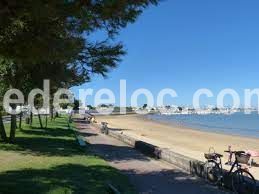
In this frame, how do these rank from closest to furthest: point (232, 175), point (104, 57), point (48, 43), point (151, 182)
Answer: point (48, 43) → point (232, 175) → point (151, 182) → point (104, 57)

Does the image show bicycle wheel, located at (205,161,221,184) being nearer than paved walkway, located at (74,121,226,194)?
No

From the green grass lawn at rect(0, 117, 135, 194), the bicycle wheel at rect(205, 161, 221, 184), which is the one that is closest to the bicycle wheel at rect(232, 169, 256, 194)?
the bicycle wheel at rect(205, 161, 221, 184)

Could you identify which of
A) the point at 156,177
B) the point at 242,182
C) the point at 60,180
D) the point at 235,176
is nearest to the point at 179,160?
the point at 156,177

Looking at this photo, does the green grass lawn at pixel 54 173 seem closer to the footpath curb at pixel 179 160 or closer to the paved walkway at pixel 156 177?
the paved walkway at pixel 156 177

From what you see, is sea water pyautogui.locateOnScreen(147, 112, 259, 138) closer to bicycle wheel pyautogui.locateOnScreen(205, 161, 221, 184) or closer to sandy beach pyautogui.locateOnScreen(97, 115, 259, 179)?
sandy beach pyautogui.locateOnScreen(97, 115, 259, 179)

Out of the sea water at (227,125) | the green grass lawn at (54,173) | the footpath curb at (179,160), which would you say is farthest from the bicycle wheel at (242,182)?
the sea water at (227,125)

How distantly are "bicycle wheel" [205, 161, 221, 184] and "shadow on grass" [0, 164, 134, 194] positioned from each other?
2273 mm

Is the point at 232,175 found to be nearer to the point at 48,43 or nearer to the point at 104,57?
the point at 48,43

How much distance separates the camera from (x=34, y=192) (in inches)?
415

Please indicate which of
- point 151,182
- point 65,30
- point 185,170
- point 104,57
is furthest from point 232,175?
point 104,57

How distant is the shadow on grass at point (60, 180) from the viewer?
10.9 metres

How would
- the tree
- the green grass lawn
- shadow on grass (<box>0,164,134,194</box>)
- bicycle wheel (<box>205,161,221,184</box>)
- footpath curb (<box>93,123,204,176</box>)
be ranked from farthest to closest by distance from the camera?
footpath curb (<box>93,123,204,176</box>), bicycle wheel (<box>205,161,221,184</box>), the green grass lawn, shadow on grass (<box>0,164,134,194</box>), the tree

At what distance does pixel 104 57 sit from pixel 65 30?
883cm

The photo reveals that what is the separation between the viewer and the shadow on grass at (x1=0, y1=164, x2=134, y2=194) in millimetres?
10930
